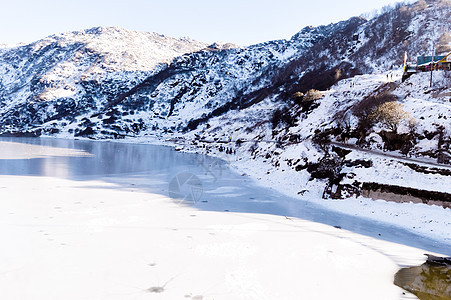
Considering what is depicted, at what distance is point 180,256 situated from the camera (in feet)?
29.3

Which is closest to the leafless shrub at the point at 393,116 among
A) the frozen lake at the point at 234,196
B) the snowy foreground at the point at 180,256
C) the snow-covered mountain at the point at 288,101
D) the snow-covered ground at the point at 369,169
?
the snow-covered mountain at the point at 288,101

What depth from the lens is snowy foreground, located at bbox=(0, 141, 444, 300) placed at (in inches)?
279

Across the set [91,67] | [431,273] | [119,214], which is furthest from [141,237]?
[91,67]

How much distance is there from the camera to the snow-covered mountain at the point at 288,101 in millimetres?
22094

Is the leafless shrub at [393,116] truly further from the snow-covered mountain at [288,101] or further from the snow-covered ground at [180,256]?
the snow-covered ground at [180,256]

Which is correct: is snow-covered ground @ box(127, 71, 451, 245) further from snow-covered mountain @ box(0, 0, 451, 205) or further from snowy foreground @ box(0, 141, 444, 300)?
snowy foreground @ box(0, 141, 444, 300)

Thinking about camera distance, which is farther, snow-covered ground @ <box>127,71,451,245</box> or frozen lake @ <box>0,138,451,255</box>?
snow-covered ground @ <box>127,71,451,245</box>

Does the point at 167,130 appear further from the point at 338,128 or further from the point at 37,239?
the point at 37,239

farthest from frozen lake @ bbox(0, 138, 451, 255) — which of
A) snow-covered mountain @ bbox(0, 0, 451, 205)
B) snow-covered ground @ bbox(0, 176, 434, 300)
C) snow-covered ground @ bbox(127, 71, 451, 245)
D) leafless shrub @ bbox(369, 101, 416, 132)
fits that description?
leafless shrub @ bbox(369, 101, 416, 132)

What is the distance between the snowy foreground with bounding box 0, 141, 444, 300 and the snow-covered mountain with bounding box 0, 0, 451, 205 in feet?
29.1

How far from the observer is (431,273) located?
8641mm

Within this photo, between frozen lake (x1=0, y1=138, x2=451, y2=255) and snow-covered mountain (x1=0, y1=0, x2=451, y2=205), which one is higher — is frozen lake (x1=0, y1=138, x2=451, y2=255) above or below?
below

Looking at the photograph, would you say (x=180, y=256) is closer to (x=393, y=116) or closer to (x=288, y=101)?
(x=393, y=116)

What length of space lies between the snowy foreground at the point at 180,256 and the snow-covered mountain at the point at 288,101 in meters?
8.88
